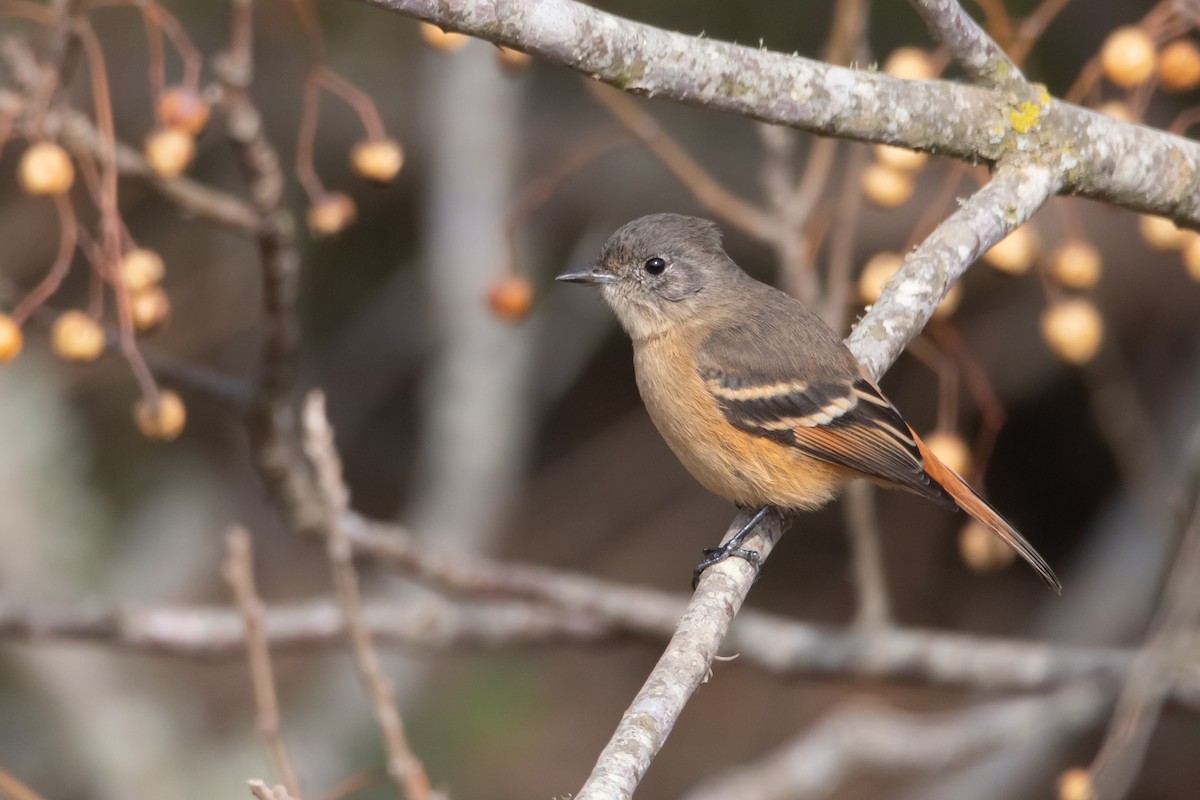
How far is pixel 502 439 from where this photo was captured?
18.3ft

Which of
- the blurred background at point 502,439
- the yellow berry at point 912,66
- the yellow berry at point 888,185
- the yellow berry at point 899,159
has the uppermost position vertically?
the blurred background at point 502,439

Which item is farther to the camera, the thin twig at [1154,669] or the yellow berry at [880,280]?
the yellow berry at [880,280]

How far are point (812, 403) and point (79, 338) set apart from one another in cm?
190

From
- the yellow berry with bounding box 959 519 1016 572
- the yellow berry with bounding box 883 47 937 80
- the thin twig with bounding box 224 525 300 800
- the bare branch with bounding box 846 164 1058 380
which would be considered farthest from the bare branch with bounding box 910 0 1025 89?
the thin twig with bounding box 224 525 300 800

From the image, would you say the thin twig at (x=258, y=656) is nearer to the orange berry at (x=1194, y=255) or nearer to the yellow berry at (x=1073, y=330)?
the yellow berry at (x=1073, y=330)

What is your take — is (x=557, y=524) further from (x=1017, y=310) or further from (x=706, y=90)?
(x=706, y=90)

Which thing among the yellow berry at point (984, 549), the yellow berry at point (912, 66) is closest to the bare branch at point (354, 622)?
the yellow berry at point (912, 66)

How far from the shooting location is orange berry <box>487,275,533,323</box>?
3.72 meters

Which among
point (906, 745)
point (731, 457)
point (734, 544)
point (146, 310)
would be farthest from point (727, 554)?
point (906, 745)

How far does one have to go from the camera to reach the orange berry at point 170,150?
308cm

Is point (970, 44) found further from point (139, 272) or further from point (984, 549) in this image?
point (139, 272)

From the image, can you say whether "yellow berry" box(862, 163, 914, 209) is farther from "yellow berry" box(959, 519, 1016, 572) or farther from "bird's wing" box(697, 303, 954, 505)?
"yellow berry" box(959, 519, 1016, 572)

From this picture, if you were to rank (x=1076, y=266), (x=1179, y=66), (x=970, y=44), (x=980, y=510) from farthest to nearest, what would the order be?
(x=980, y=510) → (x=1076, y=266) → (x=1179, y=66) → (x=970, y=44)

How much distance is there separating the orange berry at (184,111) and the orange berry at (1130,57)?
221 cm
